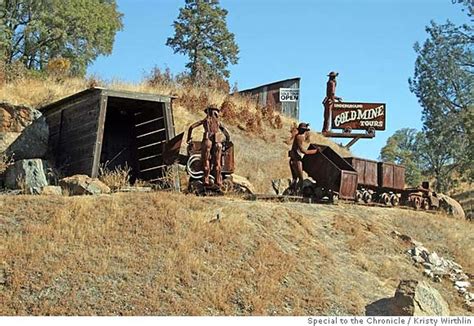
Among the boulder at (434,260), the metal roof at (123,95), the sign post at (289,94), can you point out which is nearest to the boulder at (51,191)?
the metal roof at (123,95)

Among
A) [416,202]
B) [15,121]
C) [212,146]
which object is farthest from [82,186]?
[416,202]

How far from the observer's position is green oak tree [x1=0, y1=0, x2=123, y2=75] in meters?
38.1

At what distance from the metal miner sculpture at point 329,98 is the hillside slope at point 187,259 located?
14.4 m

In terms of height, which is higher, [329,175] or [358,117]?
[358,117]

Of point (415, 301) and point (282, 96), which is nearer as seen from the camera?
point (415, 301)

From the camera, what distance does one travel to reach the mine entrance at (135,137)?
2038 cm

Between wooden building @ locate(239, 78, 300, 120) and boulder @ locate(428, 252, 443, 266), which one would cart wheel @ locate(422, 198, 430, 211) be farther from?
wooden building @ locate(239, 78, 300, 120)

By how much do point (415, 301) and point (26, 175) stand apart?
10006mm

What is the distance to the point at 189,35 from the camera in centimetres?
4397

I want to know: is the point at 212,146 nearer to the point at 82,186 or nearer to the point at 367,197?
the point at 82,186

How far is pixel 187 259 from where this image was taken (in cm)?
1172

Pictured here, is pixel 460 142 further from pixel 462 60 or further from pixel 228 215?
pixel 228 215

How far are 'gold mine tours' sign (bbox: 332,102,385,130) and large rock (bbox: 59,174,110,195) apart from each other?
15.9 m

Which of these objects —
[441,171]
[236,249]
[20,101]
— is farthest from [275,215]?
[441,171]
